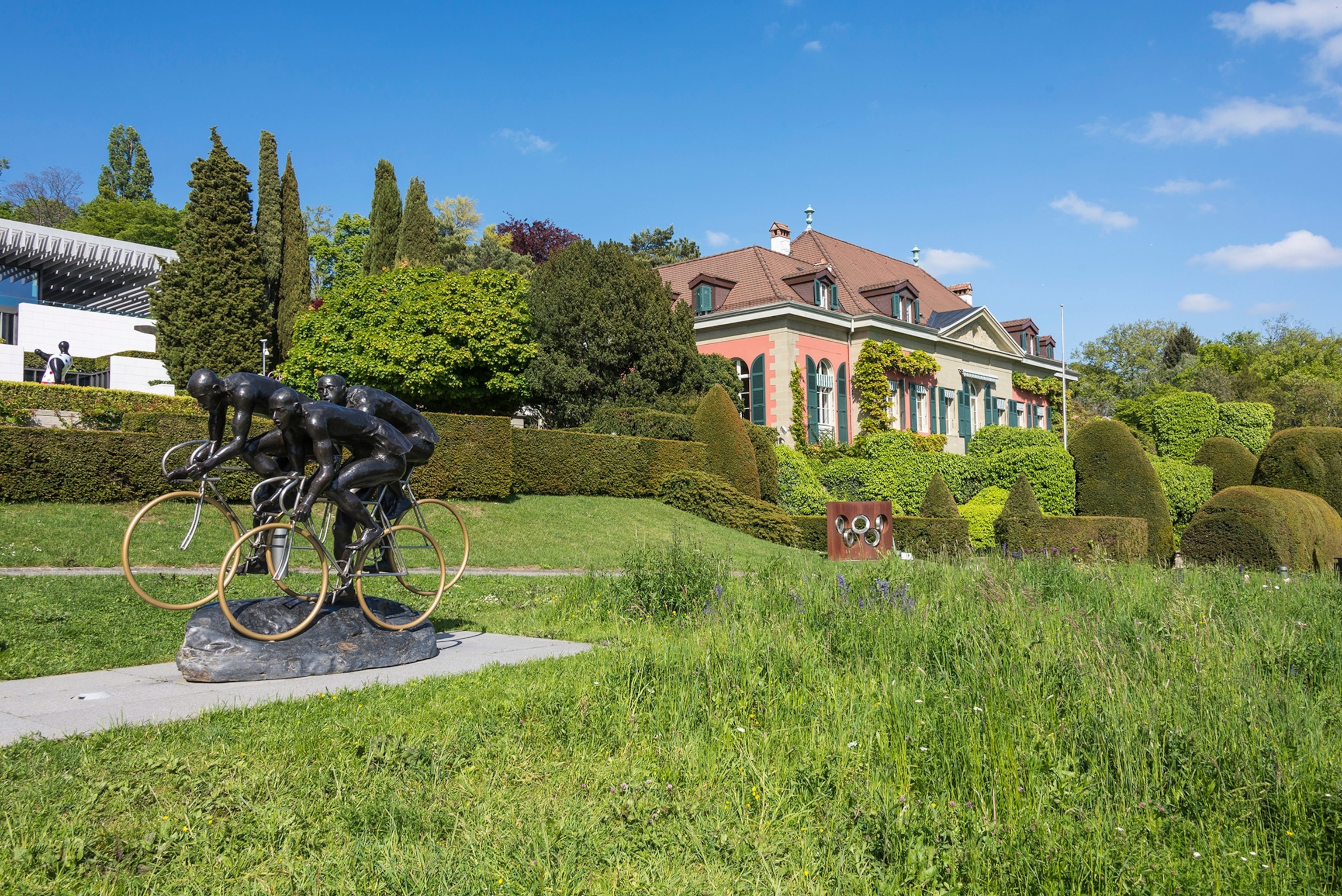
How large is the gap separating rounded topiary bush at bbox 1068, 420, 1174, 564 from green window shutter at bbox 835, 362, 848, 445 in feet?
41.7

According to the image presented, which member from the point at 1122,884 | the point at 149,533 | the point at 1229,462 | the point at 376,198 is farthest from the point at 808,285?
the point at 1122,884

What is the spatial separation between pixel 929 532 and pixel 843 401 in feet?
51.7

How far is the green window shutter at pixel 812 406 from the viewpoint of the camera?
35594 mm

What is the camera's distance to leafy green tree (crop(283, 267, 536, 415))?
26500mm

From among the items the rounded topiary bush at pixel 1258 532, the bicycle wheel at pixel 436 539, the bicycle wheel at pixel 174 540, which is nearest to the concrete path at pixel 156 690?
the bicycle wheel at pixel 174 540

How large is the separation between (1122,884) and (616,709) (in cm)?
290

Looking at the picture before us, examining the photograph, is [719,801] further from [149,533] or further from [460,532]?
[460,532]

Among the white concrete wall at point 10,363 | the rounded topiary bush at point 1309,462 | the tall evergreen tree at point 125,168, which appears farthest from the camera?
the tall evergreen tree at point 125,168

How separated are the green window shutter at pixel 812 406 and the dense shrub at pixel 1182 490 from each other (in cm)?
1213

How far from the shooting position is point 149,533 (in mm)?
14203

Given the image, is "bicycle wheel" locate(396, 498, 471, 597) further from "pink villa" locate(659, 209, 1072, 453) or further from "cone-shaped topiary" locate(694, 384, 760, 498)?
"pink villa" locate(659, 209, 1072, 453)

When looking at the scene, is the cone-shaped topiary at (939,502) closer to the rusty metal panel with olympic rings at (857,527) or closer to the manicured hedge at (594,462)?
the rusty metal panel with olympic rings at (857,527)

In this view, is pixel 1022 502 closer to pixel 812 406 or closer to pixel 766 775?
pixel 812 406

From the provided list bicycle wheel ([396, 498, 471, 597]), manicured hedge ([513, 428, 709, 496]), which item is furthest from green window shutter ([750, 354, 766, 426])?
bicycle wheel ([396, 498, 471, 597])
